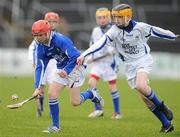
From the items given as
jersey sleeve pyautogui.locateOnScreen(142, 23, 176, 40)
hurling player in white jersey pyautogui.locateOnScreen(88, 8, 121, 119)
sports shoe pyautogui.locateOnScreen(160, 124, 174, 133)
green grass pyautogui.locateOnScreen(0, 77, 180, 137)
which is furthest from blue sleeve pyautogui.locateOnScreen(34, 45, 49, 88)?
hurling player in white jersey pyautogui.locateOnScreen(88, 8, 121, 119)

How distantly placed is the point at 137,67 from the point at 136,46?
0.41 m

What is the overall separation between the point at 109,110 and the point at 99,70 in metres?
1.57

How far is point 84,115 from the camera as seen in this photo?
16.6m

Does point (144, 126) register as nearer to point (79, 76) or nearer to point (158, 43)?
point (79, 76)

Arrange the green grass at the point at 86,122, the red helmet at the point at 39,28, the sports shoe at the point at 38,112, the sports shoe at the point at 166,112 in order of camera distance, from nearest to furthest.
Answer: the red helmet at the point at 39,28
the green grass at the point at 86,122
the sports shoe at the point at 166,112
the sports shoe at the point at 38,112

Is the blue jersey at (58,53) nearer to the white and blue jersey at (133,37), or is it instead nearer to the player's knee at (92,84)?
the white and blue jersey at (133,37)

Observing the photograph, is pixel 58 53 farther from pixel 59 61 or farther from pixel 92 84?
pixel 92 84

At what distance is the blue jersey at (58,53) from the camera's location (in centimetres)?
1210

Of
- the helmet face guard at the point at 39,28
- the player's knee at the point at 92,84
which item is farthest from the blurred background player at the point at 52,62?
the helmet face guard at the point at 39,28

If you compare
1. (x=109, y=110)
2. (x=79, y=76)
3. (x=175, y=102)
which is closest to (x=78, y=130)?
(x=79, y=76)

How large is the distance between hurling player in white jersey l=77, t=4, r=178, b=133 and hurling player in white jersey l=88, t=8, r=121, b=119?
361 centimetres

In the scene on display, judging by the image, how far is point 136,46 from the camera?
41.7ft

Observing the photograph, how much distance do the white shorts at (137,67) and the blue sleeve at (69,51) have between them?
1139mm

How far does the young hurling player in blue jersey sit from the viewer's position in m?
11.9
